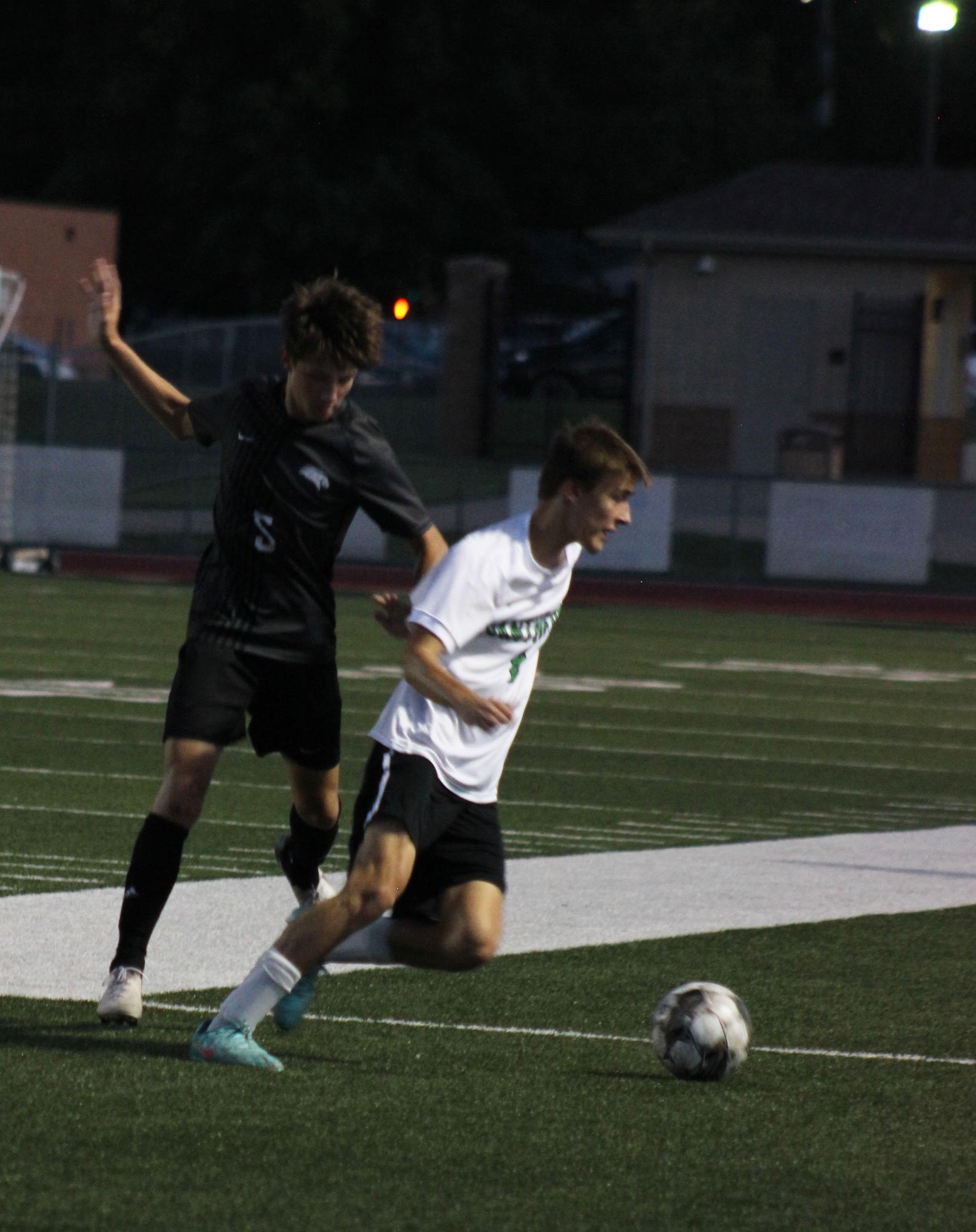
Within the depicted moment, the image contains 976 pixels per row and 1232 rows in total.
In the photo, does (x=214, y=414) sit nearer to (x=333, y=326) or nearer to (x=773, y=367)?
(x=333, y=326)

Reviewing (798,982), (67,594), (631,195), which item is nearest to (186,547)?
(67,594)

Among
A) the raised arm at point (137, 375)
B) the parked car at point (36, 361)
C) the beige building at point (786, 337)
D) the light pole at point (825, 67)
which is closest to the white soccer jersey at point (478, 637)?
the raised arm at point (137, 375)

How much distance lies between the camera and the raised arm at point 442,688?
5.64 meters

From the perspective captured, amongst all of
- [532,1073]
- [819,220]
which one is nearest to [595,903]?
[532,1073]

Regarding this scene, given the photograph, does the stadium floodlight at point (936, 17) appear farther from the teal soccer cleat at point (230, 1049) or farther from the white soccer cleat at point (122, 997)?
the teal soccer cleat at point (230, 1049)

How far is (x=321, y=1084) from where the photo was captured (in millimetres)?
5895

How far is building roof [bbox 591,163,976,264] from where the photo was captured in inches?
1443

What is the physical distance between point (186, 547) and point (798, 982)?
70.5 feet

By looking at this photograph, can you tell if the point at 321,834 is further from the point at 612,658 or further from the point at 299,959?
the point at 612,658

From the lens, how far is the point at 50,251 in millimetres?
46031

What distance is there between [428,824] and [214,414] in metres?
Result: 1.41

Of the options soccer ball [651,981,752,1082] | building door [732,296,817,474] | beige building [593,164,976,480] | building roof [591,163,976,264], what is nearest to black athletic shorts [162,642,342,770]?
soccer ball [651,981,752,1082]

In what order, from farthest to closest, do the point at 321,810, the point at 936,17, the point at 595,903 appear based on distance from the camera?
the point at 936,17, the point at 595,903, the point at 321,810

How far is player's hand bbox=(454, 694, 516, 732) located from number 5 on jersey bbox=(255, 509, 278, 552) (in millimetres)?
984
